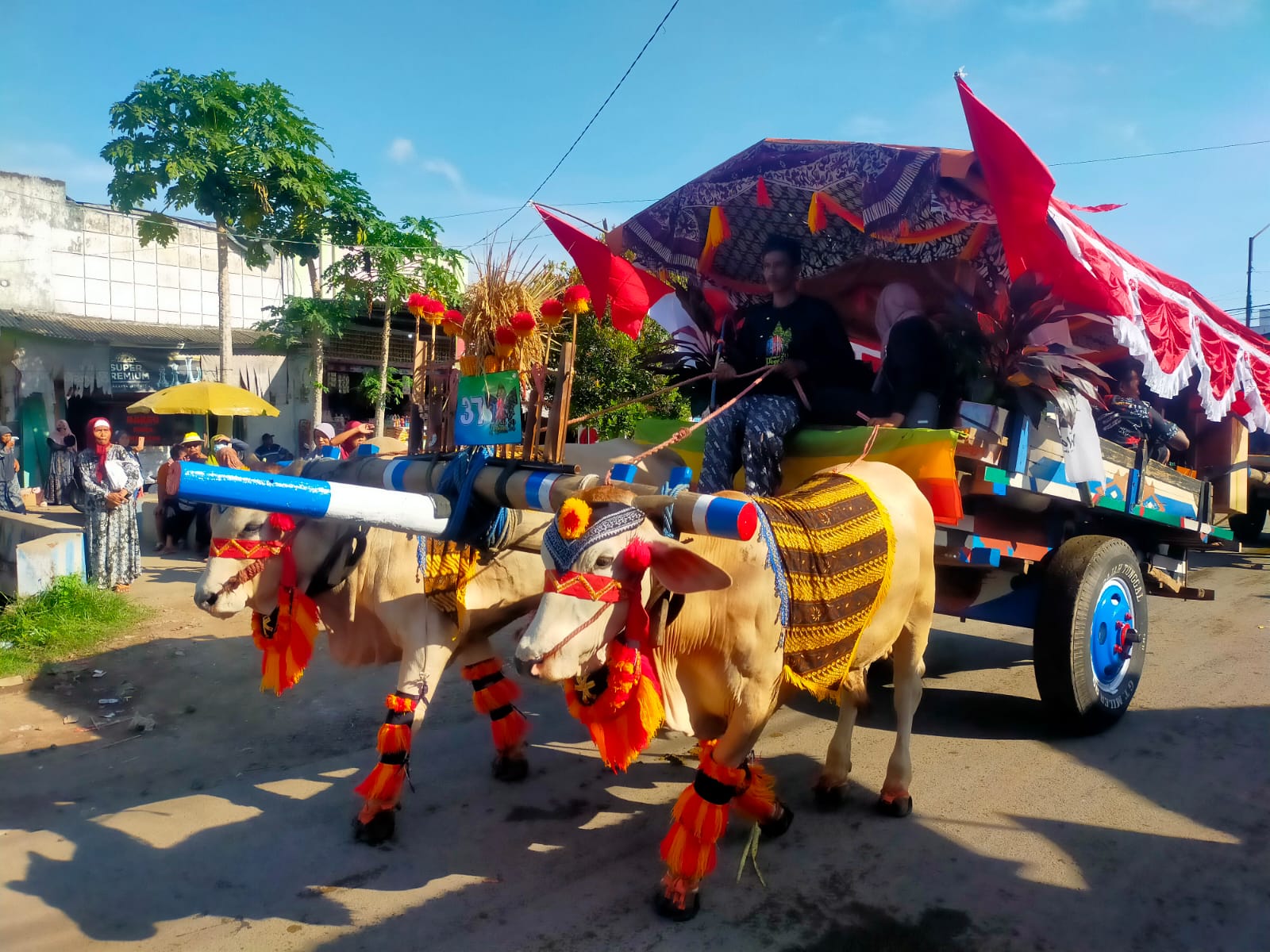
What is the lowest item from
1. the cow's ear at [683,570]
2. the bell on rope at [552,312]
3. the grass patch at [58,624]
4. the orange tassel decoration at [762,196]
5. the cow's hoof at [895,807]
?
the cow's hoof at [895,807]

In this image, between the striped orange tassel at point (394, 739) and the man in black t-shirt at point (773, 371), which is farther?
the man in black t-shirt at point (773, 371)

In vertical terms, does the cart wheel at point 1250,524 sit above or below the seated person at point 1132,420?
below

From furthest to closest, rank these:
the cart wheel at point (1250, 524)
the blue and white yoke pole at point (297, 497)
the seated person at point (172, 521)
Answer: the cart wheel at point (1250, 524)
the seated person at point (172, 521)
the blue and white yoke pole at point (297, 497)

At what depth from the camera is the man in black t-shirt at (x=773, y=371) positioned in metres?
3.96

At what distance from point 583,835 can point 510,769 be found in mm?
620

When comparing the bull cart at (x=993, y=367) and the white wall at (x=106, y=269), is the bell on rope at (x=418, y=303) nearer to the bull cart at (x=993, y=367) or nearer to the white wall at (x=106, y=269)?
the bull cart at (x=993, y=367)

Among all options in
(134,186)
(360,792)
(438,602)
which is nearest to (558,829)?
(360,792)

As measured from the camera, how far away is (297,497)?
219 centimetres

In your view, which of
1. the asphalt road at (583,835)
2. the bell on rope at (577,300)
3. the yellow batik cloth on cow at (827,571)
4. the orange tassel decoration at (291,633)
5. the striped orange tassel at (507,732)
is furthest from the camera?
the striped orange tassel at (507,732)

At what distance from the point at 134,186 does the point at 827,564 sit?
1158 centimetres

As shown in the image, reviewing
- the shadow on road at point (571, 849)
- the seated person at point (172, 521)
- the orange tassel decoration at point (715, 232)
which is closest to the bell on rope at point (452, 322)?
the orange tassel decoration at point (715, 232)

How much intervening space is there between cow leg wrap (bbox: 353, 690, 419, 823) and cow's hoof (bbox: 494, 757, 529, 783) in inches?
25.0

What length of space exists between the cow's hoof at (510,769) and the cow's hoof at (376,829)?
674 millimetres

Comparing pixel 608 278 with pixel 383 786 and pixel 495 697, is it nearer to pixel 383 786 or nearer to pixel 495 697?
pixel 495 697
